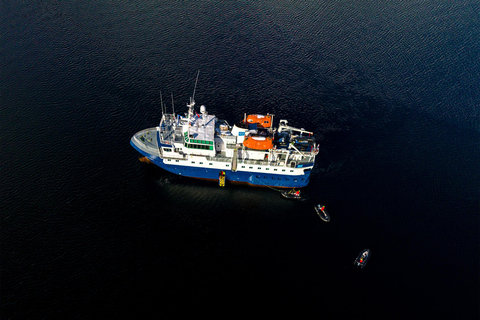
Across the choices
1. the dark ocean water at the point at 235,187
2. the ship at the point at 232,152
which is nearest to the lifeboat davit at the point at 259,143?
the ship at the point at 232,152

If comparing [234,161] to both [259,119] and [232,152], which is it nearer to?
[232,152]

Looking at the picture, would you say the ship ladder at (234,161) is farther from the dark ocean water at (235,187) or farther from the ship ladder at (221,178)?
the dark ocean water at (235,187)

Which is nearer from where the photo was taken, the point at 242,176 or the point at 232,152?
the point at 232,152

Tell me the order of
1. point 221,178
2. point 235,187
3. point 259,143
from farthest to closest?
point 235,187 < point 221,178 < point 259,143

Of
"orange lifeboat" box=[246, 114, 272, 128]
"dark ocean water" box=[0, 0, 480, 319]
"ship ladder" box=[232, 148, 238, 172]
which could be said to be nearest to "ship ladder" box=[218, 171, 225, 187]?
"dark ocean water" box=[0, 0, 480, 319]

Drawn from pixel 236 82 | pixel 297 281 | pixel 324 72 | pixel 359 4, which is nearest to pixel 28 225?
pixel 297 281

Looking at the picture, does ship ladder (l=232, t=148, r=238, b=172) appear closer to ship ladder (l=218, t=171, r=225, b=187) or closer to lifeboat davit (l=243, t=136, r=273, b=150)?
ship ladder (l=218, t=171, r=225, b=187)

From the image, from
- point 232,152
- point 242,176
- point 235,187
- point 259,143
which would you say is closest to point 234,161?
point 232,152

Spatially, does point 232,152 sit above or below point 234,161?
above
